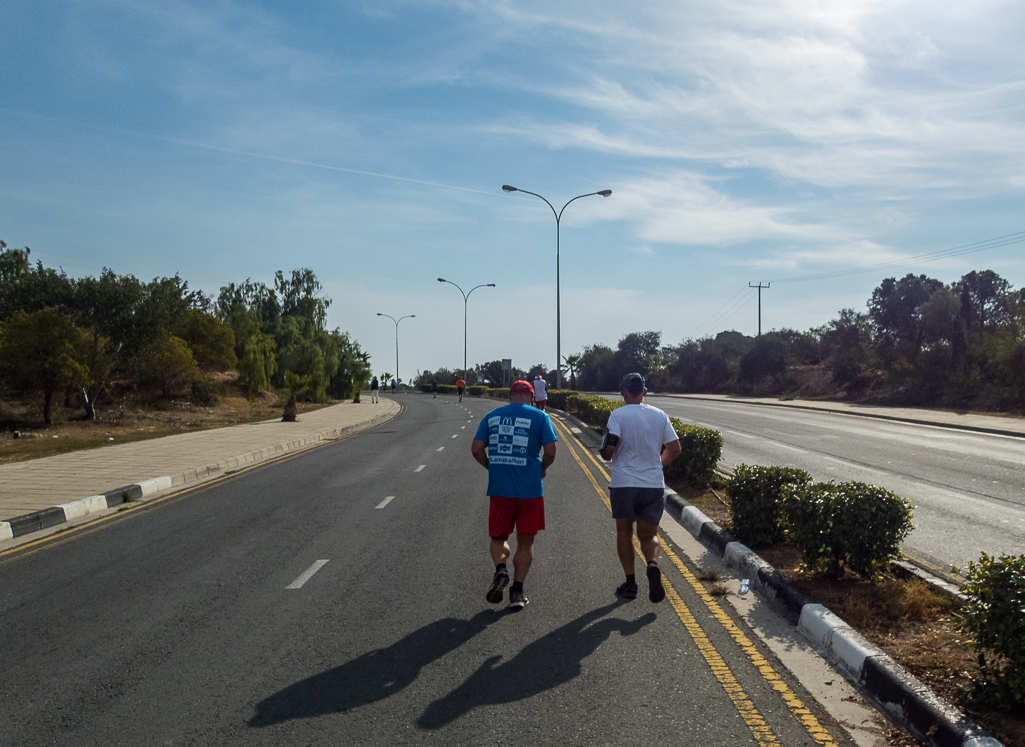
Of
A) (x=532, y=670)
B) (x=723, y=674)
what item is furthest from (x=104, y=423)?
(x=723, y=674)

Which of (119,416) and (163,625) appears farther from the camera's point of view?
(119,416)

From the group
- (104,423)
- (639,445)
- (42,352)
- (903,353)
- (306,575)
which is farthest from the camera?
(903,353)

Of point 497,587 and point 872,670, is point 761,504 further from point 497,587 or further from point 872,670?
point 872,670

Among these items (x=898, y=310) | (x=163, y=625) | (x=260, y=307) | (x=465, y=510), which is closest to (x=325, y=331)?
(x=260, y=307)

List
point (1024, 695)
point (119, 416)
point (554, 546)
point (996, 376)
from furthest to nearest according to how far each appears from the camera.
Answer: point (996, 376) → point (119, 416) → point (554, 546) → point (1024, 695)

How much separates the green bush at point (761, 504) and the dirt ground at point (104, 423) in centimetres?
1599

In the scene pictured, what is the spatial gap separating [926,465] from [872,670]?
12943mm

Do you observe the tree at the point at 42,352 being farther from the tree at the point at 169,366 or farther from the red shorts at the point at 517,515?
the red shorts at the point at 517,515

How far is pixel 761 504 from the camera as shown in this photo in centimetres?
809

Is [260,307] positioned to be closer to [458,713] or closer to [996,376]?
[996,376]

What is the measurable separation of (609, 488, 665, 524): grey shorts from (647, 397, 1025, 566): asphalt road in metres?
3.22

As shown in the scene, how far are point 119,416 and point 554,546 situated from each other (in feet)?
100

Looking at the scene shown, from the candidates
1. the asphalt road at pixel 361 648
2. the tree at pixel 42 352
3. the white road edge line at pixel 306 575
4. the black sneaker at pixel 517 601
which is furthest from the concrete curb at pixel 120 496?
the tree at pixel 42 352

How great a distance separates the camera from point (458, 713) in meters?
4.26
